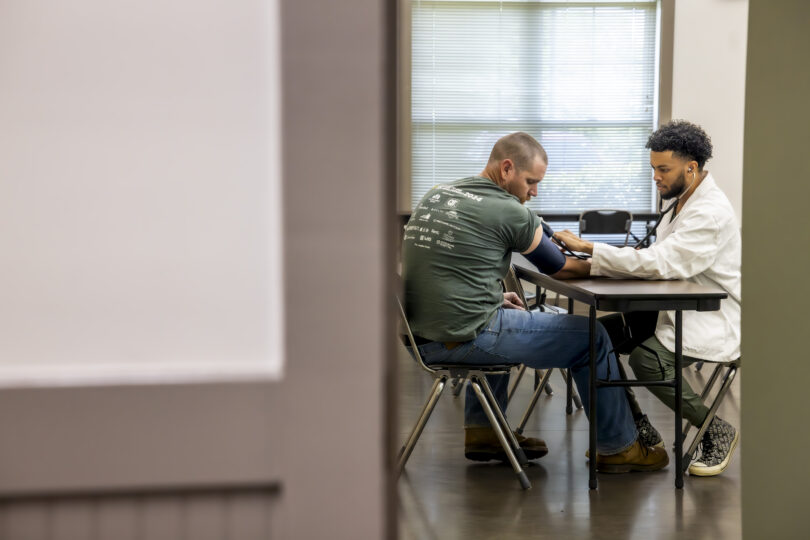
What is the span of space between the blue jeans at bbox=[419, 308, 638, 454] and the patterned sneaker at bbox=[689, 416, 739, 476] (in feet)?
0.87

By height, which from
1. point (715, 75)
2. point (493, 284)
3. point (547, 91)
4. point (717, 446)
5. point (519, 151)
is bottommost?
point (717, 446)

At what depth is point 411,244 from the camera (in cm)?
292

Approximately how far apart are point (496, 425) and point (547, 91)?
17.8 ft

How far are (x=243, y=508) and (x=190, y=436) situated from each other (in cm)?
11

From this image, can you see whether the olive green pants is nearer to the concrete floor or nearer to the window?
the concrete floor

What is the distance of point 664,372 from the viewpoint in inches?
115

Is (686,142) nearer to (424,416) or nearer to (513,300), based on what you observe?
(513,300)

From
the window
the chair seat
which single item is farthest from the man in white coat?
the window

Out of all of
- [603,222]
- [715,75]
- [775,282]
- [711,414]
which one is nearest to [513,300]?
[711,414]

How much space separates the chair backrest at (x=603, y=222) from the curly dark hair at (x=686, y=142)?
138 inches

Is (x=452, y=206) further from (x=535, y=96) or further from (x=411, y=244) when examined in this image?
(x=535, y=96)

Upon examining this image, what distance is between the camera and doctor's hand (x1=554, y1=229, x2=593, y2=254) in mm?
2984

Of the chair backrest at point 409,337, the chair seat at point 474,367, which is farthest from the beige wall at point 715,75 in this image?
the chair backrest at point 409,337

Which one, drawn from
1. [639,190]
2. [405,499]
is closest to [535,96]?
[639,190]
